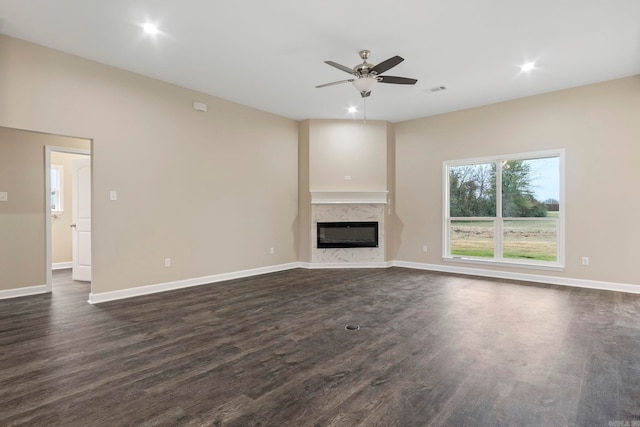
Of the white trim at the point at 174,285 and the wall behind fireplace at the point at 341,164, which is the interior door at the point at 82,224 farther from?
the wall behind fireplace at the point at 341,164

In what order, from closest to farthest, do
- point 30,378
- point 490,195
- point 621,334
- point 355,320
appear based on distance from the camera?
1. point 30,378
2. point 621,334
3. point 355,320
4. point 490,195

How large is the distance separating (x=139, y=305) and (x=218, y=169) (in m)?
2.43

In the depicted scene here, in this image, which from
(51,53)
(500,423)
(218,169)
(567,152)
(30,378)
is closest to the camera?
(500,423)

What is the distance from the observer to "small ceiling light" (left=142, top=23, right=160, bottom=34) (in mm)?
3301

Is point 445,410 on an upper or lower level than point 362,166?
lower

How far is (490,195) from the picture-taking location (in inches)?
234

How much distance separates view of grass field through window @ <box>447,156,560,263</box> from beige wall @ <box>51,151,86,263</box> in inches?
299

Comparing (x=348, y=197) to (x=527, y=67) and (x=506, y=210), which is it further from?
(x=527, y=67)

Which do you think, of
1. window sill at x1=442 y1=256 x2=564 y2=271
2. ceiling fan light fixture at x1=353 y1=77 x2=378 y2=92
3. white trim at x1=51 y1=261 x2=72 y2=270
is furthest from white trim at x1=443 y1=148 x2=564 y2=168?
white trim at x1=51 y1=261 x2=72 y2=270

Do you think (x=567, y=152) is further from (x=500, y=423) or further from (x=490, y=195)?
(x=500, y=423)

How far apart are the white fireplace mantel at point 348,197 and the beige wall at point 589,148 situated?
67.3 inches

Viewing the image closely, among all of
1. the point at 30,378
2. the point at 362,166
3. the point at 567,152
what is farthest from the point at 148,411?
the point at 567,152

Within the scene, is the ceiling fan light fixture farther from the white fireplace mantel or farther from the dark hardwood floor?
the white fireplace mantel

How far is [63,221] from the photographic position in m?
6.48
